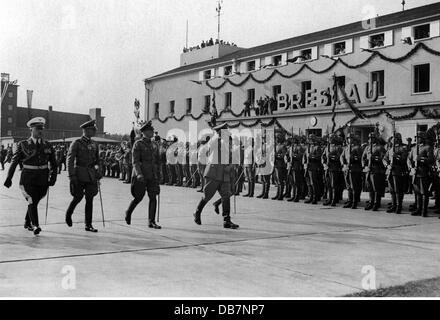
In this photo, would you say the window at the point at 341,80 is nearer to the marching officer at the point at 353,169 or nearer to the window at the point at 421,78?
the window at the point at 421,78

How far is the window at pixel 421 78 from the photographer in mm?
23781

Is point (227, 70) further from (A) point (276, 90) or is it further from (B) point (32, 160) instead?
(B) point (32, 160)

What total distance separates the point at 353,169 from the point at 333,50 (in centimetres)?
1699

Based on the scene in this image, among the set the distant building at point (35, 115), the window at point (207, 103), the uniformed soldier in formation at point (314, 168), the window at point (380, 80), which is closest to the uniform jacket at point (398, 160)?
the uniformed soldier in formation at point (314, 168)

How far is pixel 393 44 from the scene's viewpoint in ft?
83.2

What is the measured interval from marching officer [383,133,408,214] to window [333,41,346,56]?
16.7m

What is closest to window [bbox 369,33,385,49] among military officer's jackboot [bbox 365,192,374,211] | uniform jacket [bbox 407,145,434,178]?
military officer's jackboot [bbox 365,192,374,211]

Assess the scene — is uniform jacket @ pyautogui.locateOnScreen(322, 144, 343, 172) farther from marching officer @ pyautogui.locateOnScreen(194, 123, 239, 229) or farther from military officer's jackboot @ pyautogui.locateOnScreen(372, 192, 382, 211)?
marching officer @ pyautogui.locateOnScreen(194, 123, 239, 229)

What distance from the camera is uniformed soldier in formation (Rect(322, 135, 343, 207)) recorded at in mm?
13562

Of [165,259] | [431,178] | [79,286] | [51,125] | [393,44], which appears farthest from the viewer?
[51,125]

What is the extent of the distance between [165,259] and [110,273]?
0.99m

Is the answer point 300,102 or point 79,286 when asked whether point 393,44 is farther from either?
point 79,286

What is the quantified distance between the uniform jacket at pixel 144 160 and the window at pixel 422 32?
20.0 m
